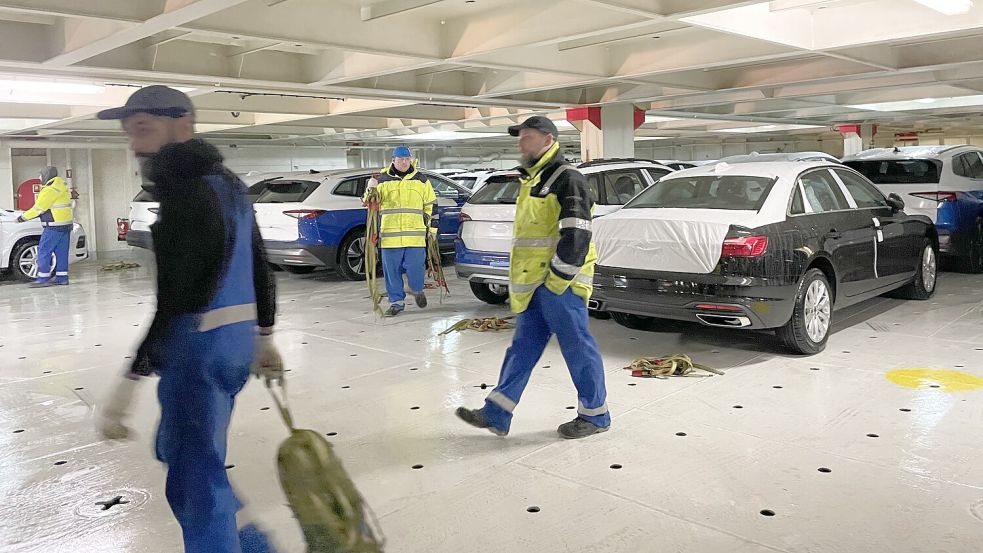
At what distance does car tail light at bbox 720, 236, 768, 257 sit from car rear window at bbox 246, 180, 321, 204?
622 cm

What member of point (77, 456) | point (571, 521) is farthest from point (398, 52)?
point (571, 521)

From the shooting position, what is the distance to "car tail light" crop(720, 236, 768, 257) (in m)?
5.12

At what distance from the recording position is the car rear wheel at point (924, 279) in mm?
7445

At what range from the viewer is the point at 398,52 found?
6707mm

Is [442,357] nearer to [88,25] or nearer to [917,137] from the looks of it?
[88,25]

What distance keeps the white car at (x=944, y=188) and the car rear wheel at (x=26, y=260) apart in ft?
38.3

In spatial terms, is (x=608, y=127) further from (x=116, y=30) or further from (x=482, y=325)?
(x=116, y=30)

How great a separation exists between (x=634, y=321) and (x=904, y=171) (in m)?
4.60

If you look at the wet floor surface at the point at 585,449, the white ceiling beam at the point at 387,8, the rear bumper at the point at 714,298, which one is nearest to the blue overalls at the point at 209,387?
the wet floor surface at the point at 585,449

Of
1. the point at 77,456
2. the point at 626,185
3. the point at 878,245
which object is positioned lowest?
the point at 77,456

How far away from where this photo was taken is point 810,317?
5613 millimetres

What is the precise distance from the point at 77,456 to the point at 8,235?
8.63m

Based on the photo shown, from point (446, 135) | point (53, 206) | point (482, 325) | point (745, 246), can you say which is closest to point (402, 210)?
point (482, 325)

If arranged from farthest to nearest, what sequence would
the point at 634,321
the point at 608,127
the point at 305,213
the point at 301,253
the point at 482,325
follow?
the point at 608,127
the point at 301,253
the point at 305,213
the point at 482,325
the point at 634,321
